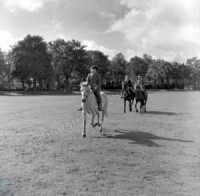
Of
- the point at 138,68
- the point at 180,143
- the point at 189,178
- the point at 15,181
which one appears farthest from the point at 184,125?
the point at 138,68

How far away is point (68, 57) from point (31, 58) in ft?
42.6

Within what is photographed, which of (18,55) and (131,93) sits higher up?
(18,55)

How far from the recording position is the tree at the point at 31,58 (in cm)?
6519

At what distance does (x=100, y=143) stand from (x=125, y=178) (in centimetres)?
347

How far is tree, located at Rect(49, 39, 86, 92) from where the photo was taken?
73688 millimetres

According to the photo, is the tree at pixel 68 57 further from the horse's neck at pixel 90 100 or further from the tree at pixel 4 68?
the horse's neck at pixel 90 100

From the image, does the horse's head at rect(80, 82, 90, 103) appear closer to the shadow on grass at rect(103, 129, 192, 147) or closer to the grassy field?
the grassy field

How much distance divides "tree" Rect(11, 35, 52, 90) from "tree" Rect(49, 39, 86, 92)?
555 centimetres

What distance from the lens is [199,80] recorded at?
116 meters

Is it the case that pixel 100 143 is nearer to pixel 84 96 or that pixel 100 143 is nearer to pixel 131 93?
pixel 84 96

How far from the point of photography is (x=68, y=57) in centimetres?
7381

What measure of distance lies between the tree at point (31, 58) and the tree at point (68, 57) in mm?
5555

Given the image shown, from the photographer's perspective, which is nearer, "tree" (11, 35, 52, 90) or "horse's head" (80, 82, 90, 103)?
"horse's head" (80, 82, 90, 103)

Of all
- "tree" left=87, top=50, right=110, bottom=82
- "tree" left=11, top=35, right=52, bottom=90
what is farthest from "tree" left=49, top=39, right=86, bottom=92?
"tree" left=87, top=50, right=110, bottom=82
